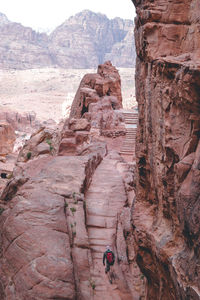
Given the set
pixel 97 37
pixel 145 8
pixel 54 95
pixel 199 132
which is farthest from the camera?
pixel 97 37

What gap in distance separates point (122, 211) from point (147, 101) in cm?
645

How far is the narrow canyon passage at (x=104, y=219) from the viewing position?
888cm

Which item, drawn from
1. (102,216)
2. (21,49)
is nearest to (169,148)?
(102,216)

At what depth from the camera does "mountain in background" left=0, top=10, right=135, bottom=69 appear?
11362 cm

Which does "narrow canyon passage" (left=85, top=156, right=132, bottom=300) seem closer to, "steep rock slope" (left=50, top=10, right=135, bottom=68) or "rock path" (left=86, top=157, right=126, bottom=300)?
"rock path" (left=86, top=157, right=126, bottom=300)

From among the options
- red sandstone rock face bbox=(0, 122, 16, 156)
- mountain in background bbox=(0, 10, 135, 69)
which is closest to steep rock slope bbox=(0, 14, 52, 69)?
mountain in background bbox=(0, 10, 135, 69)

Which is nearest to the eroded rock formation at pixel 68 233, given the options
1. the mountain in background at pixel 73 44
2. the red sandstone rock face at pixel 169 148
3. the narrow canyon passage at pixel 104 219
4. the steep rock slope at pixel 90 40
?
the narrow canyon passage at pixel 104 219

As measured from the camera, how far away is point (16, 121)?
5388 cm

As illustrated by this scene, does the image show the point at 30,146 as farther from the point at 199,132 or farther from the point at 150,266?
the point at 199,132

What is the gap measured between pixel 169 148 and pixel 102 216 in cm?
685

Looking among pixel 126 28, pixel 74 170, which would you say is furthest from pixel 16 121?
pixel 126 28

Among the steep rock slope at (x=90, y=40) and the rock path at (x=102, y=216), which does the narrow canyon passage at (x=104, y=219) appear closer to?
the rock path at (x=102, y=216)

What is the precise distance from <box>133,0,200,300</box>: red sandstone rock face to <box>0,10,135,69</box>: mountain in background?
353 feet

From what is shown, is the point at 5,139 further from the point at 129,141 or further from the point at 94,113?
the point at 129,141
